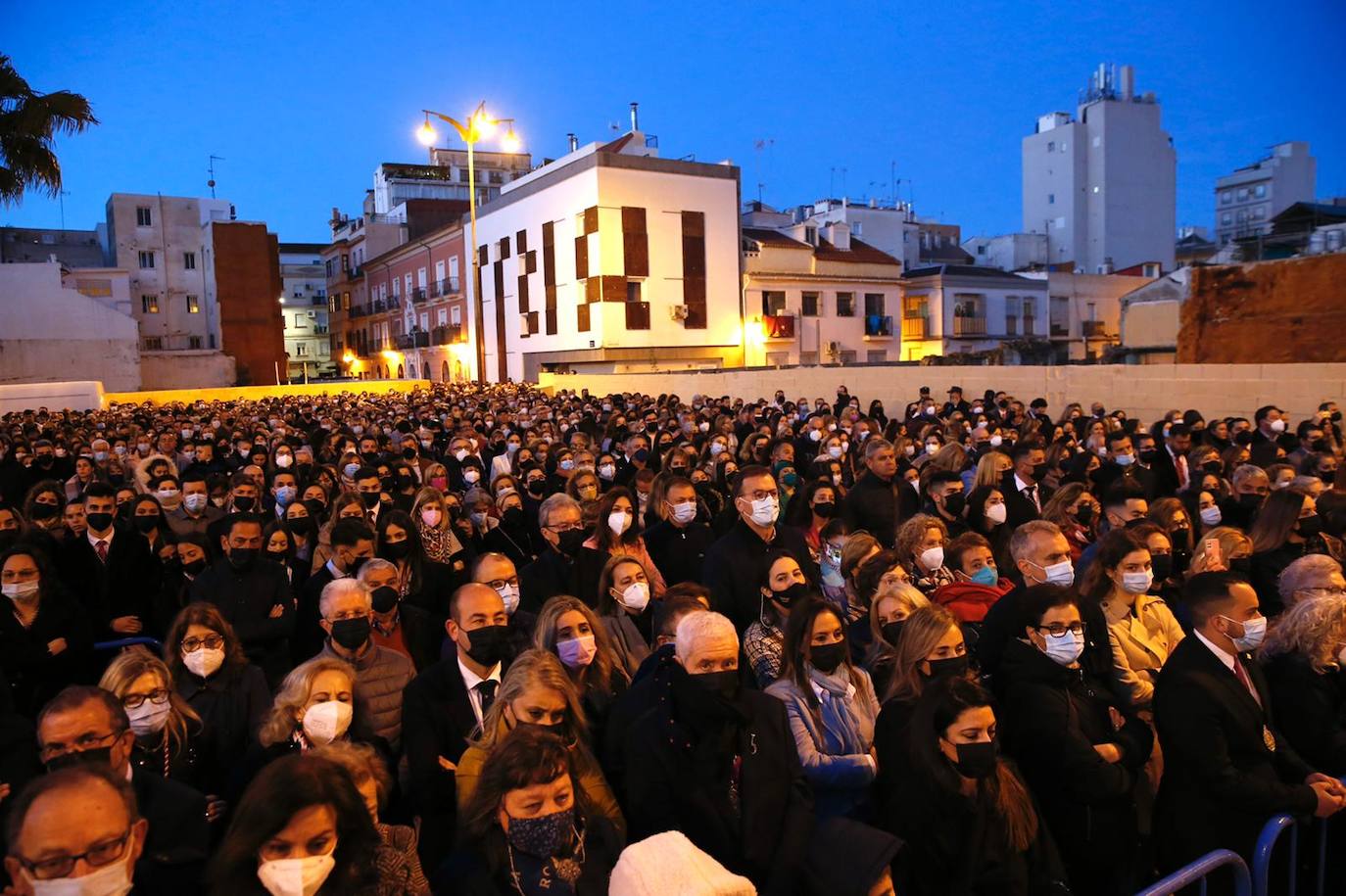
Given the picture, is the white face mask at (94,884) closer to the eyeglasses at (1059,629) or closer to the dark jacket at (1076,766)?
the dark jacket at (1076,766)

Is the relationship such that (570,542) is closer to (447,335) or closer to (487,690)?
(487,690)

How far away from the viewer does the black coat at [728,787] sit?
2951mm

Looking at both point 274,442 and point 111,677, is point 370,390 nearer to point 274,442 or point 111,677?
point 274,442

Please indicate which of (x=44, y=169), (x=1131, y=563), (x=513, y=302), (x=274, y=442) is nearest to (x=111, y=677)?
(x=1131, y=563)

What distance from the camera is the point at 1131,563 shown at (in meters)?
4.21

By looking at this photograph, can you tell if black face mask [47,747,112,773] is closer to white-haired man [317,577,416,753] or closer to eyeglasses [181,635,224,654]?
eyeglasses [181,635,224,654]

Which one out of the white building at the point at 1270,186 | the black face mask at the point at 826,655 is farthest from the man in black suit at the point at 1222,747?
the white building at the point at 1270,186

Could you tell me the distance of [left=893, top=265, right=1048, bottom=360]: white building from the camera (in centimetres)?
4397

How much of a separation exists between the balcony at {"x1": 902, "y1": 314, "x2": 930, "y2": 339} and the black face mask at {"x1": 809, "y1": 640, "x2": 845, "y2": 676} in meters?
42.9

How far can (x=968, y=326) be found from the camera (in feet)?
145

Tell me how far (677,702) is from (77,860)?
172cm

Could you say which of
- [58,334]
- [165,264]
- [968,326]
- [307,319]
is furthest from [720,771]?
[307,319]

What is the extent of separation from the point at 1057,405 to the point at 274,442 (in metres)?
12.7

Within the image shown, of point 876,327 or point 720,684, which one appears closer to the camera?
point 720,684
